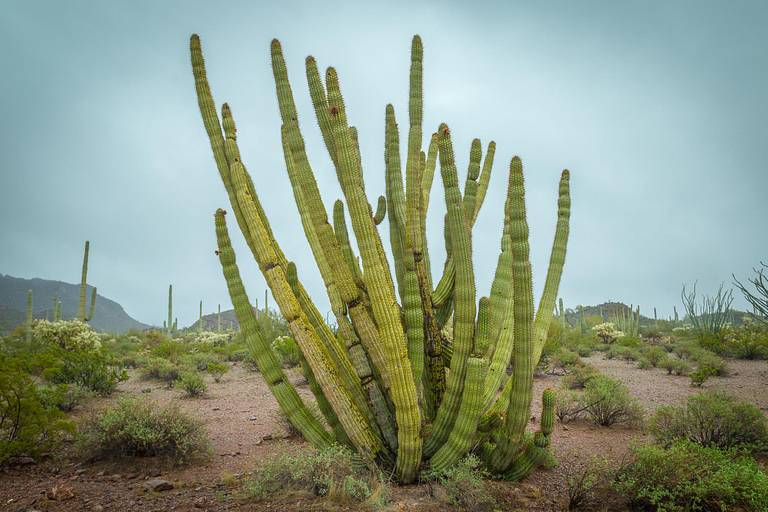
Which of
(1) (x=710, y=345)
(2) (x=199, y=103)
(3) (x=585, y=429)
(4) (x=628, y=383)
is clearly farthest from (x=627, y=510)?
(1) (x=710, y=345)

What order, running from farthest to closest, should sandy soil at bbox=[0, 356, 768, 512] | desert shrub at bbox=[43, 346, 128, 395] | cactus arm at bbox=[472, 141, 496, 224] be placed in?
desert shrub at bbox=[43, 346, 128, 395] < cactus arm at bbox=[472, 141, 496, 224] < sandy soil at bbox=[0, 356, 768, 512]

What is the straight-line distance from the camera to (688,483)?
199 inches

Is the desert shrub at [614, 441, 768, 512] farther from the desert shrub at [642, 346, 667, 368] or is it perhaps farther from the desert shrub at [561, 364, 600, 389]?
the desert shrub at [642, 346, 667, 368]

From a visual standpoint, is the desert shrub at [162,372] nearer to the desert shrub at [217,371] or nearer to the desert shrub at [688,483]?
the desert shrub at [217,371]

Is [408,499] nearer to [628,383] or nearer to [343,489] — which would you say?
[343,489]

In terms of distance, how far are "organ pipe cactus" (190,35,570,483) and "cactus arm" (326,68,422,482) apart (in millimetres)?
11

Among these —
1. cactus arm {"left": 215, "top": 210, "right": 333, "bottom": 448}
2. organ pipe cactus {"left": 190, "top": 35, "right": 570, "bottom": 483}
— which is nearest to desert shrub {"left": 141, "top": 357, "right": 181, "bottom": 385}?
cactus arm {"left": 215, "top": 210, "right": 333, "bottom": 448}

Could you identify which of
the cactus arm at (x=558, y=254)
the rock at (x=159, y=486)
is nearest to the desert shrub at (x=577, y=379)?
the cactus arm at (x=558, y=254)

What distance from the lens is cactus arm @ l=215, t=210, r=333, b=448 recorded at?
19.0 ft

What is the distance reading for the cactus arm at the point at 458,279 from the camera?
5.27 m

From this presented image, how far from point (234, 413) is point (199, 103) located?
6665 mm

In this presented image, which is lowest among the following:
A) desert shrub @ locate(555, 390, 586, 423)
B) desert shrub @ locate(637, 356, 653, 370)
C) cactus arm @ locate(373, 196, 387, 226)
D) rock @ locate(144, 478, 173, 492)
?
rock @ locate(144, 478, 173, 492)

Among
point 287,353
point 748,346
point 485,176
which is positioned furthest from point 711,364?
point 485,176

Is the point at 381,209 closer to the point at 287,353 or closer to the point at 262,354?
the point at 262,354
